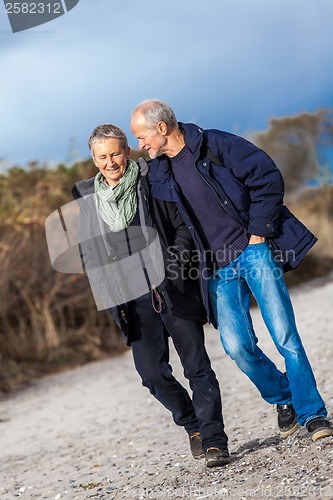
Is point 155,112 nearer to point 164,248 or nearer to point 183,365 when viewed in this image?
point 164,248

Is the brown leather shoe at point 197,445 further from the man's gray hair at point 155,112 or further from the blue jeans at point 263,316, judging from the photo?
the man's gray hair at point 155,112

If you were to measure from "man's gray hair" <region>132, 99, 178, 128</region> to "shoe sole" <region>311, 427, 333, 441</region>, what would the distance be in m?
1.76

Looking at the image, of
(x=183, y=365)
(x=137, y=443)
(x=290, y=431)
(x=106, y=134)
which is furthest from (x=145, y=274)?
(x=137, y=443)

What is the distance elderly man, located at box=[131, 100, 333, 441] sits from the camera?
14.2 feet

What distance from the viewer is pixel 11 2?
927 centimetres

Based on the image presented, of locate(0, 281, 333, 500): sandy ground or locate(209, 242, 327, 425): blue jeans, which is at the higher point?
locate(209, 242, 327, 425): blue jeans

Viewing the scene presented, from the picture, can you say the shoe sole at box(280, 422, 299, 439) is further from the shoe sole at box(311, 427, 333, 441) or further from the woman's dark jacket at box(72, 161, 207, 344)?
the woman's dark jacket at box(72, 161, 207, 344)

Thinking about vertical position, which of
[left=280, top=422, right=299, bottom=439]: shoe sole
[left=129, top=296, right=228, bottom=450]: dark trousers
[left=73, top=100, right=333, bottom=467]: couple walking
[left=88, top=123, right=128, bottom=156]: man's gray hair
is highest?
[left=88, top=123, right=128, bottom=156]: man's gray hair

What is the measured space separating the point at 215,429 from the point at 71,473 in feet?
5.44

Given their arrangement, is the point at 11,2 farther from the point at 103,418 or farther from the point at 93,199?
the point at 93,199

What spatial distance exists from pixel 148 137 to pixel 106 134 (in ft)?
0.71

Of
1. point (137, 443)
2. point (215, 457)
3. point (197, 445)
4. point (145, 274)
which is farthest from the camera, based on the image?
point (137, 443)

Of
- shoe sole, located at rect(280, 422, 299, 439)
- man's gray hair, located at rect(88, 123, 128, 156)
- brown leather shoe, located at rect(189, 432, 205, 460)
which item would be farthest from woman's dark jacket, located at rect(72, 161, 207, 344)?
shoe sole, located at rect(280, 422, 299, 439)

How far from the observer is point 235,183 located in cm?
435
